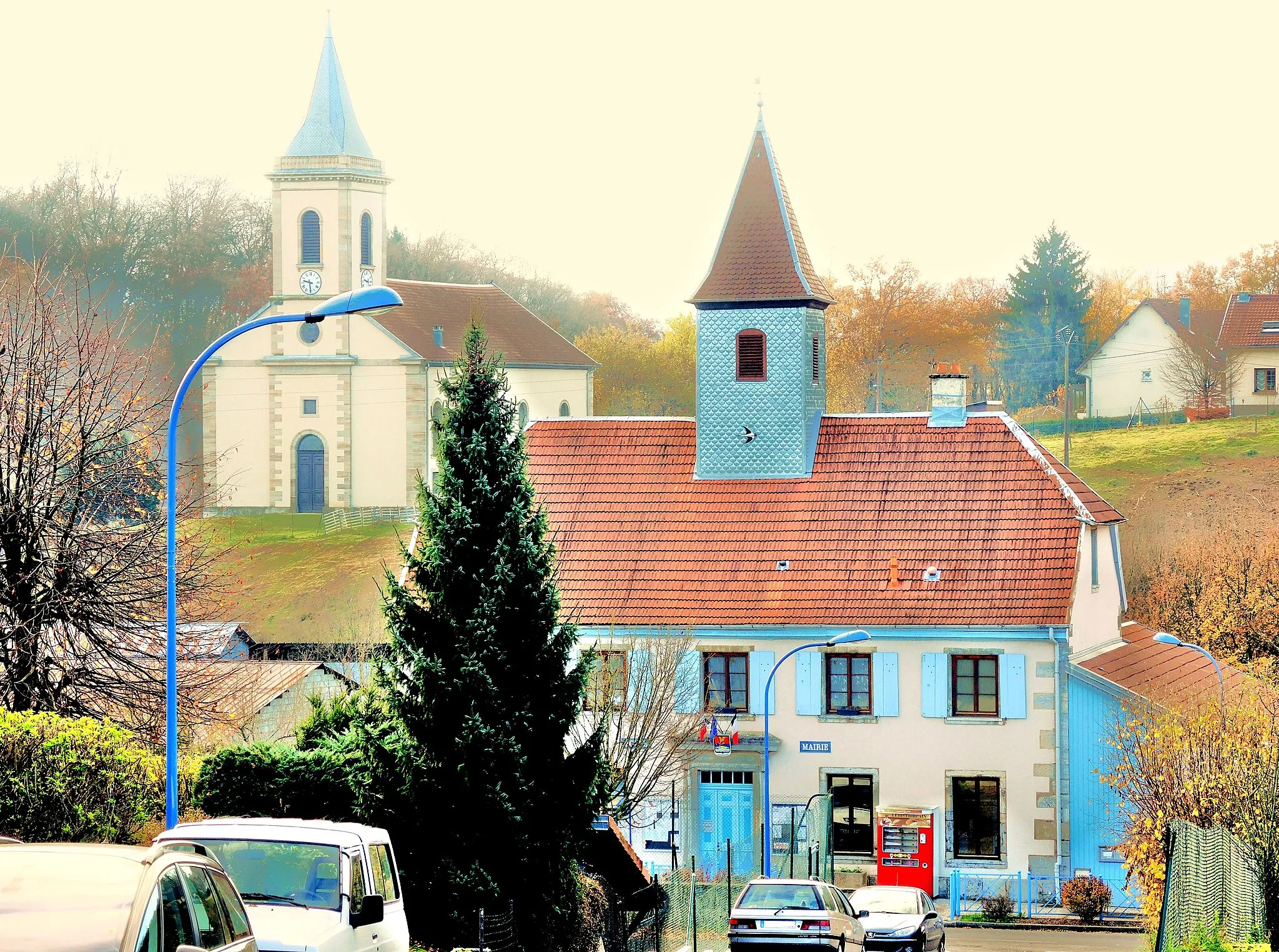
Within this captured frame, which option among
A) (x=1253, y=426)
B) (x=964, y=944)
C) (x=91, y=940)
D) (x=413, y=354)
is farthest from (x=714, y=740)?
(x=1253, y=426)

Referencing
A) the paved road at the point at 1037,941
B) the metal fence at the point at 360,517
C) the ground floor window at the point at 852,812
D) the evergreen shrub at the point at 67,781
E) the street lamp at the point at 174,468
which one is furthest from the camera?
the metal fence at the point at 360,517

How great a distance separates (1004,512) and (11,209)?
237ft

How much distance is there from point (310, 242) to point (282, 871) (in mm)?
75198

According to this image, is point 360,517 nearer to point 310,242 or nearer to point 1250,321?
point 310,242

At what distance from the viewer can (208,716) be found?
2678 centimetres

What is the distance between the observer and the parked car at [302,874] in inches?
518

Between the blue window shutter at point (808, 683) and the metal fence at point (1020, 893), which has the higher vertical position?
the blue window shutter at point (808, 683)

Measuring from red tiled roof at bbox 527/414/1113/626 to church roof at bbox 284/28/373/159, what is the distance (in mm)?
45413

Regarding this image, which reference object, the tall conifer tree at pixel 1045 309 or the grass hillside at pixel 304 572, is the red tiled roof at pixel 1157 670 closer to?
the grass hillside at pixel 304 572

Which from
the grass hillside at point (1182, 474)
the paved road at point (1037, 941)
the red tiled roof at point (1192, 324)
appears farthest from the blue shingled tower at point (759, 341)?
the red tiled roof at point (1192, 324)

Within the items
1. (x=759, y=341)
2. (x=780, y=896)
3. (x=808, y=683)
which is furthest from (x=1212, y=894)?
(x=759, y=341)

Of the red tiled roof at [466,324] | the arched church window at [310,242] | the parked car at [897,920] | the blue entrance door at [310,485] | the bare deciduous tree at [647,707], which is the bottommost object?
the parked car at [897,920]

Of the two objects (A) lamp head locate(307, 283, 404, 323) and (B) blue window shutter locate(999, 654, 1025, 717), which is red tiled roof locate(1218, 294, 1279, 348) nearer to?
(B) blue window shutter locate(999, 654, 1025, 717)

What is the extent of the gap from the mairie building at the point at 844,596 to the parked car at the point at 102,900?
2785cm
